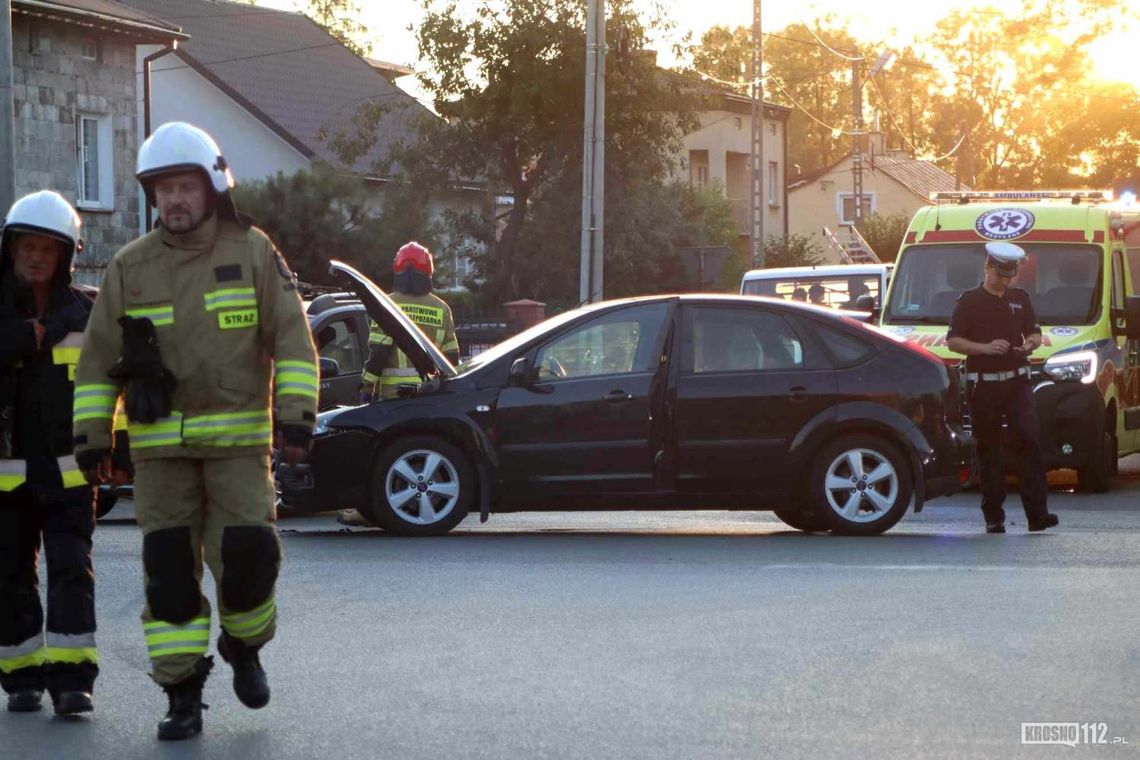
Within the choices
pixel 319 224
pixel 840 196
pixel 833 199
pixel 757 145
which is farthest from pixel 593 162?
pixel 833 199

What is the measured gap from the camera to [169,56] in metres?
44.9

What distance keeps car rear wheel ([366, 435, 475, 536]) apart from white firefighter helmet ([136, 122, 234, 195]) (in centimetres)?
582

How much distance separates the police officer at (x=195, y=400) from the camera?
603 cm

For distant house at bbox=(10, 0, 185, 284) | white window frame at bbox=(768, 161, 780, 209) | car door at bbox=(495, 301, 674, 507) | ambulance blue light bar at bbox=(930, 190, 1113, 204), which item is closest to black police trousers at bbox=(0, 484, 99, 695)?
car door at bbox=(495, 301, 674, 507)

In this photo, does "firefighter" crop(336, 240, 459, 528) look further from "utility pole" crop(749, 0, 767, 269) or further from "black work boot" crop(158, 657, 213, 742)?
"utility pole" crop(749, 0, 767, 269)

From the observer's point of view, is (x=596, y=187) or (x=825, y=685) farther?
(x=596, y=187)

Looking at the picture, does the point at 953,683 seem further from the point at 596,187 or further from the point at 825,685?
the point at 596,187

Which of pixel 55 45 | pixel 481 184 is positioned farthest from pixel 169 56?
pixel 55 45

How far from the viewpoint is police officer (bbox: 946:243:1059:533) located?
12.0 m

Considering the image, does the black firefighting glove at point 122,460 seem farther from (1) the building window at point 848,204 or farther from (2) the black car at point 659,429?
(1) the building window at point 848,204

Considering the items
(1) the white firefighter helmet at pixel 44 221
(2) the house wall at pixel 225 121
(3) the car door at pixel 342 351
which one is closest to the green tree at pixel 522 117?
(2) the house wall at pixel 225 121

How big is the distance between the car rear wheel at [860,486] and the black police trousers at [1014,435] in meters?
0.65

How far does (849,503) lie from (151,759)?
21.7ft

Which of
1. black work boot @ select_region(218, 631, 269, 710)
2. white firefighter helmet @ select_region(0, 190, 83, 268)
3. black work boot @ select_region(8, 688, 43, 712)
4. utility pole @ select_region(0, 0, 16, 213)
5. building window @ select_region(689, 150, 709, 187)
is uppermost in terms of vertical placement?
building window @ select_region(689, 150, 709, 187)
